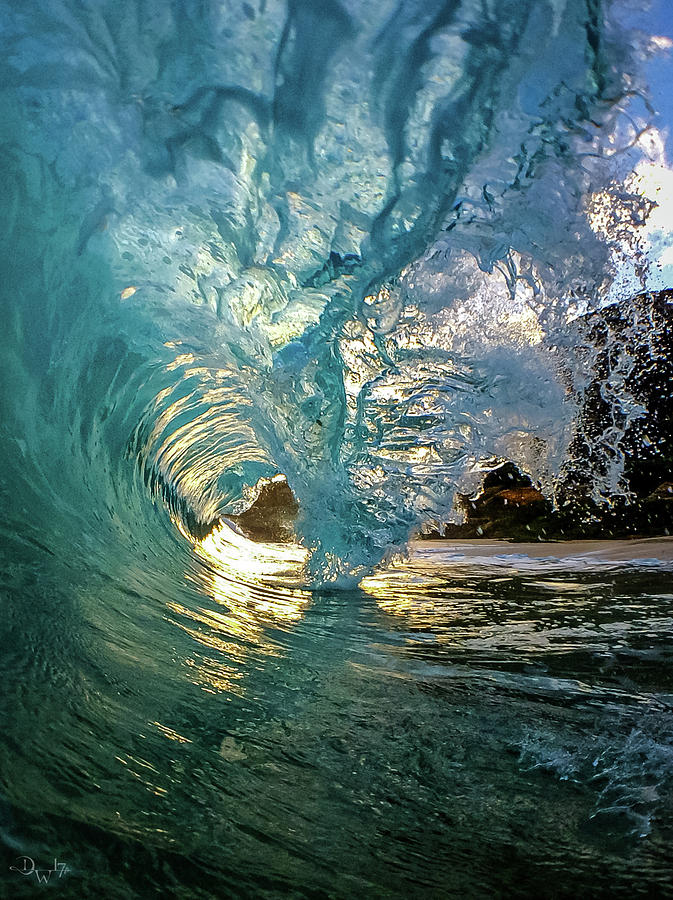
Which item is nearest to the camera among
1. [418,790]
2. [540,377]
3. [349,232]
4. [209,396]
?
[418,790]

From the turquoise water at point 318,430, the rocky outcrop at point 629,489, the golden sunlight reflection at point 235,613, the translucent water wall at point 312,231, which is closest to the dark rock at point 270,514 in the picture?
the rocky outcrop at point 629,489

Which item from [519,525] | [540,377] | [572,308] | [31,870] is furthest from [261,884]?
[519,525]

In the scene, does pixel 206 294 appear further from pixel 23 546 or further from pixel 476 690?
pixel 476 690

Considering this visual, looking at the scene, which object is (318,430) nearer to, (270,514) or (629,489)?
(270,514)
